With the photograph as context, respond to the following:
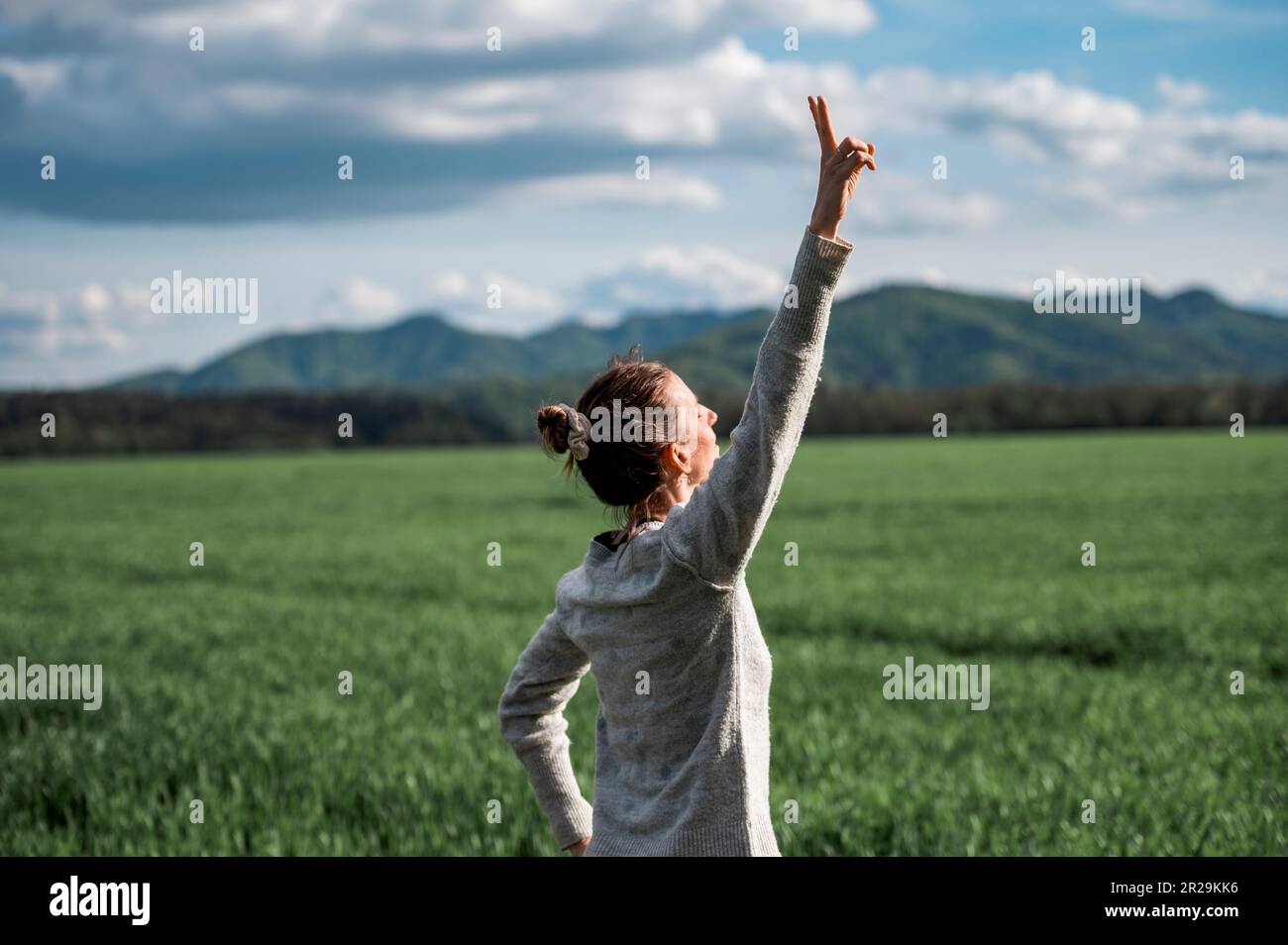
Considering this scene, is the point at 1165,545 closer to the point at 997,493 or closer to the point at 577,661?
the point at 997,493

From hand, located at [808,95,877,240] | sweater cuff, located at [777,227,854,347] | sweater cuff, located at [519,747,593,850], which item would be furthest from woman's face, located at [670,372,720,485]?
sweater cuff, located at [519,747,593,850]

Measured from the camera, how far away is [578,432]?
2799 mm

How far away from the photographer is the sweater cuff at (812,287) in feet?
8.45

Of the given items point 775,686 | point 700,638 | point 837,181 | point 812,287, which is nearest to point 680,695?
point 700,638

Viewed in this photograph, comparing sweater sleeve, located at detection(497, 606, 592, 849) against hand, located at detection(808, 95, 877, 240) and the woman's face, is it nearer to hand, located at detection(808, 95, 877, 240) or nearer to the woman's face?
the woman's face

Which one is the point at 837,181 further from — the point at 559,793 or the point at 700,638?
the point at 559,793

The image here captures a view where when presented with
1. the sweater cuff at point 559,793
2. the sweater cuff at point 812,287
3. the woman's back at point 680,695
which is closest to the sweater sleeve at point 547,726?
the sweater cuff at point 559,793

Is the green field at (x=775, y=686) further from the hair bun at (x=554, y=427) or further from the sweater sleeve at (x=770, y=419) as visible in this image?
the sweater sleeve at (x=770, y=419)

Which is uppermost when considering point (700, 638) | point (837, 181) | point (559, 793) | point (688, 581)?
point (837, 181)

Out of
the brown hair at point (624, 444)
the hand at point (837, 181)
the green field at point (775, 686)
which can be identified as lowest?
the green field at point (775, 686)

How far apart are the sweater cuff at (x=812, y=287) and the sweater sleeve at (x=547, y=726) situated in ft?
3.66

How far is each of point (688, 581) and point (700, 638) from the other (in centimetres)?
16

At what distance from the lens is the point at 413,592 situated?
61.7 feet
